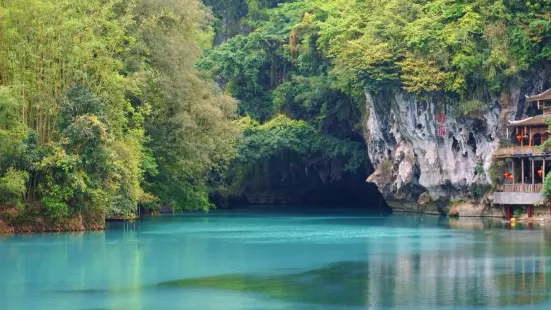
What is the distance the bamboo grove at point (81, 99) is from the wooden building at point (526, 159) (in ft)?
52.1

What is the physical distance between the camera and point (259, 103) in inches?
2736

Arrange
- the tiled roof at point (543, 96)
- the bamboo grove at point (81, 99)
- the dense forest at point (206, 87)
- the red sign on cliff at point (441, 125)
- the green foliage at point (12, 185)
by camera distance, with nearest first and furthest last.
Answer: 1. the green foliage at point (12, 185)
2. the bamboo grove at point (81, 99)
3. the dense forest at point (206, 87)
4. the tiled roof at point (543, 96)
5. the red sign on cliff at point (441, 125)

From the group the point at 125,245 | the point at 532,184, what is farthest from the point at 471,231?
the point at 125,245

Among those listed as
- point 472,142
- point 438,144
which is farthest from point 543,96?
point 438,144

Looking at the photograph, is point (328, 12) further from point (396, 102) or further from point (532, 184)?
point (532, 184)

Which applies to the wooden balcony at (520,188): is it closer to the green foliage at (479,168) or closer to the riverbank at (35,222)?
the green foliage at (479,168)

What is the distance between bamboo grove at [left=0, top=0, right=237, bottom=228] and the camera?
3806 centimetres

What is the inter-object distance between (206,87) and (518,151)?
16.1 metres

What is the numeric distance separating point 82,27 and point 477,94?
20976mm

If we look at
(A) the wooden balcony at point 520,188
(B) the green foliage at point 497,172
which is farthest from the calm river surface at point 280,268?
(B) the green foliage at point 497,172

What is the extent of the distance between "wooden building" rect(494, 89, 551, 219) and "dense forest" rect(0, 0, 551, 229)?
2094 millimetres

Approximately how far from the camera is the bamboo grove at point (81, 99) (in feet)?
125

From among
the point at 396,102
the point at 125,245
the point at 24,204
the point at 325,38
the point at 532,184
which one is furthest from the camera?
the point at 325,38

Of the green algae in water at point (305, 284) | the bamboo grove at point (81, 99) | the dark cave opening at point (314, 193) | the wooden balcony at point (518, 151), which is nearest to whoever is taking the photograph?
the green algae in water at point (305, 284)
